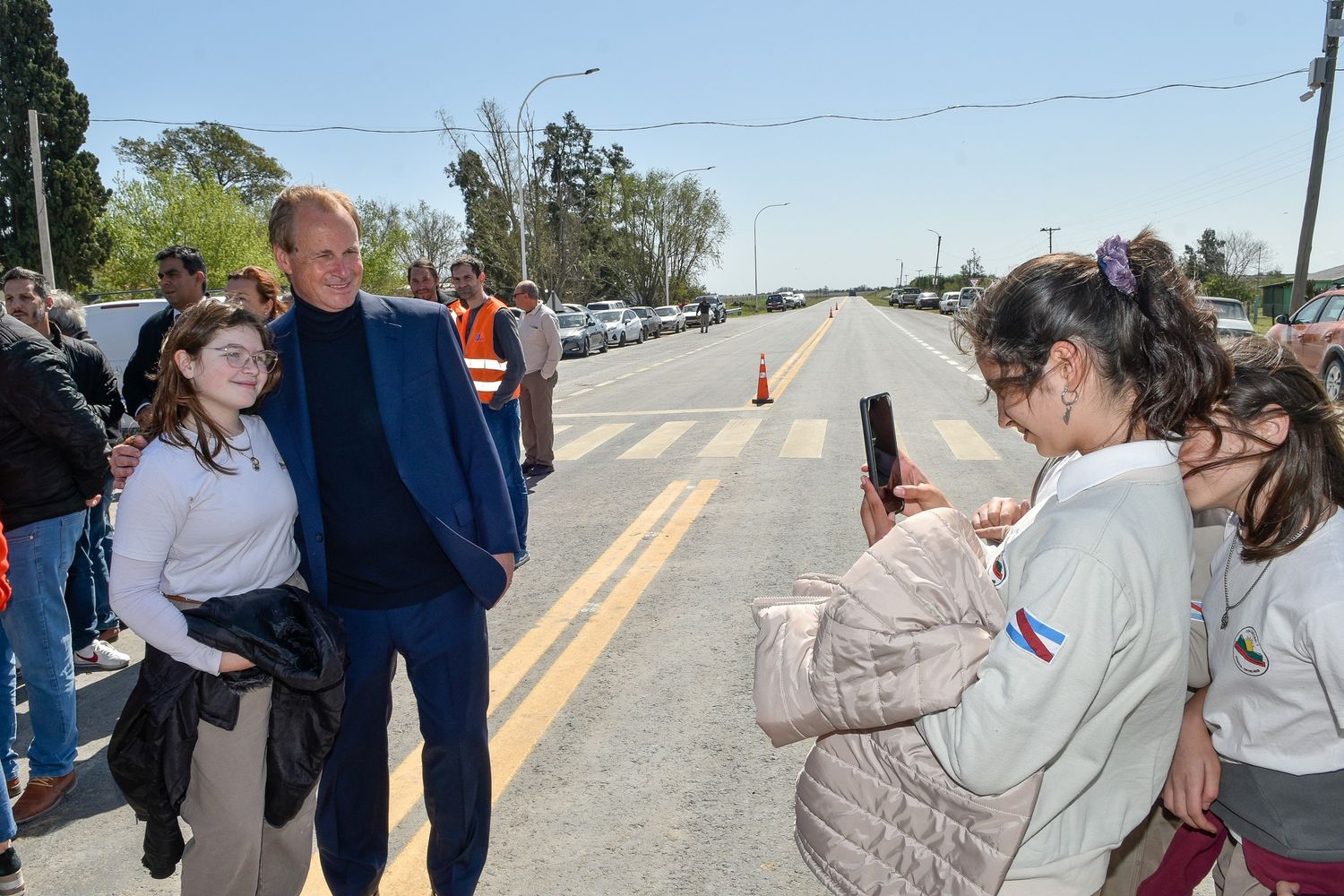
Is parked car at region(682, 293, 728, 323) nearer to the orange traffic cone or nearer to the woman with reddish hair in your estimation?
the orange traffic cone

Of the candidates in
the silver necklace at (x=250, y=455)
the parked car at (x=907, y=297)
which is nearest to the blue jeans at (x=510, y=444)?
the silver necklace at (x=250, y=455)

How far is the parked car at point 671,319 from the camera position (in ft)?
161

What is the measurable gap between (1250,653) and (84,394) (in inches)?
207

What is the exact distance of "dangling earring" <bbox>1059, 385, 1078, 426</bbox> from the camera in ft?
4.87

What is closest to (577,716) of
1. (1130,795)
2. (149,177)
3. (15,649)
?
(15,649)

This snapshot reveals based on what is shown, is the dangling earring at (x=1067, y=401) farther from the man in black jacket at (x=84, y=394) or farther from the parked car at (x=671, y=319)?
the parked car at (x=671, y=319)

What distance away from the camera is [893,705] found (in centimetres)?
136

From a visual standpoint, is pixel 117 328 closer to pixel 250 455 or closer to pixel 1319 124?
pixel 250 455

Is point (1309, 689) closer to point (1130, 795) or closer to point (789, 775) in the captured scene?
point (1130, 795)

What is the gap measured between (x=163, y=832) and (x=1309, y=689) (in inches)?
103

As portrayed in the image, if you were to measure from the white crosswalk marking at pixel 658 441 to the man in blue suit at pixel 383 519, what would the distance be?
787 cm

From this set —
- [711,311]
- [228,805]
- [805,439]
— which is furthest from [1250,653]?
[711,311]

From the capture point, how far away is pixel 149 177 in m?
40.1

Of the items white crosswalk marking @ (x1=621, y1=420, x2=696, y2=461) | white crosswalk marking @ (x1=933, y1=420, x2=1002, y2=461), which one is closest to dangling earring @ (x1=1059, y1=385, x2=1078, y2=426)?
white crosswalk marking @ (x1=933, y1=420, x2=1002, y2=461)
